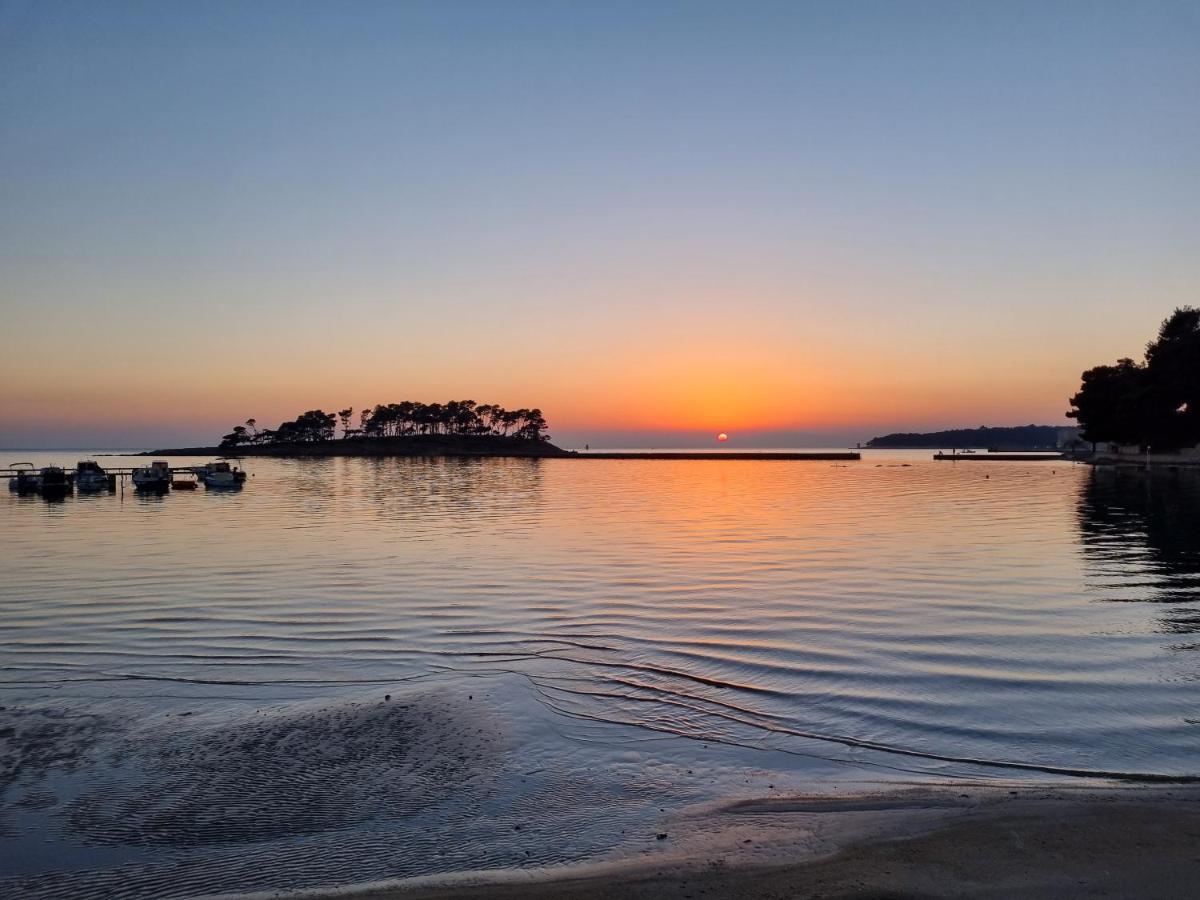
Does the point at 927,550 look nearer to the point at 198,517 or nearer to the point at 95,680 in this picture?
the point at 95,680

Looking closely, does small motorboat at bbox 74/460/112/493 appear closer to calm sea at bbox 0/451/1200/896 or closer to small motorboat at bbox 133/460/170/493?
small motorboat at bbox 133/460/170/493

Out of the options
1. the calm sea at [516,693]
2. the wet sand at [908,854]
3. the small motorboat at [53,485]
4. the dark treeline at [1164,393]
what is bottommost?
the calm sea at [516,693]

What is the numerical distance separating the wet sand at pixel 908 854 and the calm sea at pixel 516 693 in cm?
63

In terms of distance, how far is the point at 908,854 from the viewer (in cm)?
676

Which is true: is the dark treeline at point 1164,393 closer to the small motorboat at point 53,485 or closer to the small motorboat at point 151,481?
the small motorboat at point 151,481

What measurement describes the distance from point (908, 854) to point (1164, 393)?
12045cm

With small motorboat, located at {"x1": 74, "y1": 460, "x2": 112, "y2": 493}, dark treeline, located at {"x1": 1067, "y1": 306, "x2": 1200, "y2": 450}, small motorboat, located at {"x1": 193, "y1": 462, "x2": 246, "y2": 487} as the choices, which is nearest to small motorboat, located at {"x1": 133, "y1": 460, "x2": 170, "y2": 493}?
small motorboat, located at {"x1": 193, "y1": 462, "x2": 246, "y2": 487}

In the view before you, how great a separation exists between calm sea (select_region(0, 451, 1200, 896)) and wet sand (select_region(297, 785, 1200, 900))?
632 millimetres

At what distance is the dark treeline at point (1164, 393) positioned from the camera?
4085 inches

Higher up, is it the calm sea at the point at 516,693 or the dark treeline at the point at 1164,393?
the dark treeline at the point at 1164,393

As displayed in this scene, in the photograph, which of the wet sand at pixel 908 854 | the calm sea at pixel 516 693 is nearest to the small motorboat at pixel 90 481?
the calm sea at pixel 516 693

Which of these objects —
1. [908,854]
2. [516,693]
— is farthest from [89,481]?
[908,854]

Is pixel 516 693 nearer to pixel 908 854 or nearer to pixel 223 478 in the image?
pixel 908 854

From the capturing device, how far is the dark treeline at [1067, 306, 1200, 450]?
103750mm
